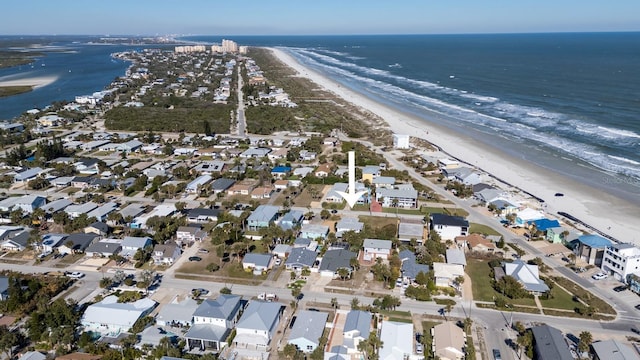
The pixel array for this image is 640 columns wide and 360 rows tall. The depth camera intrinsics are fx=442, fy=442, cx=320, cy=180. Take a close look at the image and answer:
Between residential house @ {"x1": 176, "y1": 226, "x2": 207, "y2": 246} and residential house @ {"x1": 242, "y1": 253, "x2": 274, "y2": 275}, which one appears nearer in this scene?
residential house @ {"x1": 242, "y1": 253, "x2": 274, "y2": 275}

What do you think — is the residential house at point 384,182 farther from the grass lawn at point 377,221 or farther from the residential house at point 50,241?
the residential house at point 50,241

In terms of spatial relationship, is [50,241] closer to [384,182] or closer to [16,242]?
[16,242]

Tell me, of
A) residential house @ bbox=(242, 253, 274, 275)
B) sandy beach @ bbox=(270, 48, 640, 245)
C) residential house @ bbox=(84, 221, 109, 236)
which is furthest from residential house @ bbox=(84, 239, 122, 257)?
sandy beach @ bbox=(270, 48, 640, 245)

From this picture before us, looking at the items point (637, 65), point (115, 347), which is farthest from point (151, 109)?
point (637, 65)

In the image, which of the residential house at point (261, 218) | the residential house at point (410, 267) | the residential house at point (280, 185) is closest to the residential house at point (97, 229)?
the residential house at point (261, 218)

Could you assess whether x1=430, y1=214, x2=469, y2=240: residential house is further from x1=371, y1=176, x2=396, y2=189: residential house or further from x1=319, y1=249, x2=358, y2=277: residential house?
x1=371, y1=176, x2=396, y2=189: residential house

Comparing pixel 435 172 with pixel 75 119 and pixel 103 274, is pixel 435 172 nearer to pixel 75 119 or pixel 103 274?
pixel 103 274
